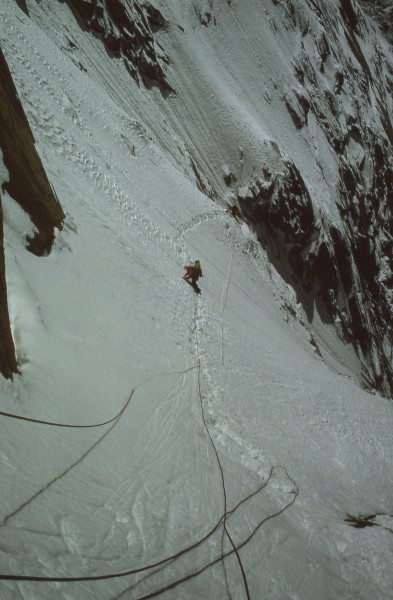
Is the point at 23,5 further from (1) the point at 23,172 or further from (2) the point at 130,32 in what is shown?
(1) the point at 23,172

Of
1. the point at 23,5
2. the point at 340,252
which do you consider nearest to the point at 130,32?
the point at 23,5

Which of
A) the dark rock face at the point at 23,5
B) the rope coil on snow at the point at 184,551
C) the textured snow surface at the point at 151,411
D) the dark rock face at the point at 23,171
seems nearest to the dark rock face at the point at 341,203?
the textured snow surface at the point at 151,411

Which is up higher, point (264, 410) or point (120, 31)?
point (120, 31)

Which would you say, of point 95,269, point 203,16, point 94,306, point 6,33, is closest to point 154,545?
point 94,306

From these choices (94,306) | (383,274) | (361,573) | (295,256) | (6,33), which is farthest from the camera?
(383,274)

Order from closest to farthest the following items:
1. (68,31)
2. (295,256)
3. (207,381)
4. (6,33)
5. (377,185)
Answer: (207,381) < (6,33) < (68,31) < (295,256) < (377,185)

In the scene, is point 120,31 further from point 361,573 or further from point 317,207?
point 361,573
